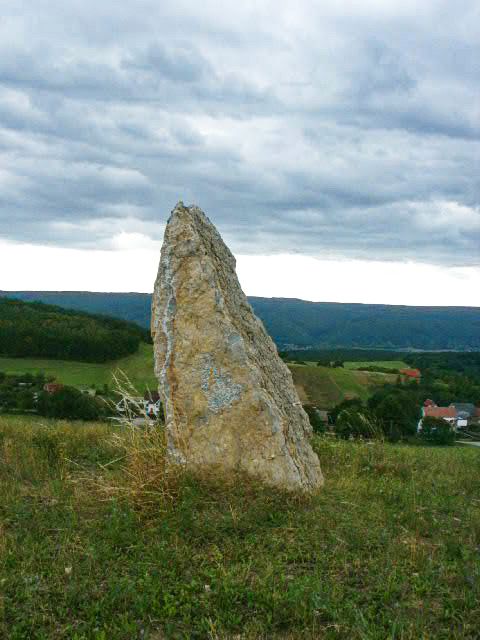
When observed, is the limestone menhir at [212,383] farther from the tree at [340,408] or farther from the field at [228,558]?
the tree at [340,408]

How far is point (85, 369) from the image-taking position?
60812 millimetres

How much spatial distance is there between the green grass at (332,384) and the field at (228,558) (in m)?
42.3

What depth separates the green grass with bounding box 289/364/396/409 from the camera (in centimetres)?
5397

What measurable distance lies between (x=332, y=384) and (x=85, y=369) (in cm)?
2529

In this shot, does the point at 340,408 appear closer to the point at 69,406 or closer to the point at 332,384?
the point at 69,406

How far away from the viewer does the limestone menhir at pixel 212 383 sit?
8.03m

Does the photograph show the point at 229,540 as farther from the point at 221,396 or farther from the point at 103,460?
the point at 103,460

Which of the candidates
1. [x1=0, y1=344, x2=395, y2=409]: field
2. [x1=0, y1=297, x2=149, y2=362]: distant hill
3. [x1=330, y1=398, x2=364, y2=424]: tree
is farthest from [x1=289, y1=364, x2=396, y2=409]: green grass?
[x1=0, y1=297, x2=149, y2=362]: distant hill

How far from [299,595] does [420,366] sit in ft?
318

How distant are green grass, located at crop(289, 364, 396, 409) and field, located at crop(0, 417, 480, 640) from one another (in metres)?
42.3

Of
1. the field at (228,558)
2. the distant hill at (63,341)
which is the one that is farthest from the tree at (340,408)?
the distant hill at (63,341)

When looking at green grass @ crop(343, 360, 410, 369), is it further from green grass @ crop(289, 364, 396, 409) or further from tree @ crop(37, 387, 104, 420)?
tree @ crop(37, 387, 104, 420)

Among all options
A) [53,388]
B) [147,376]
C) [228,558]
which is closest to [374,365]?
[147,376]

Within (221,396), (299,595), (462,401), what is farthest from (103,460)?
(462,401)
